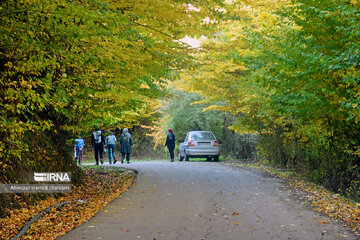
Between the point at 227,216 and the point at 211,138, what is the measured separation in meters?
15.3

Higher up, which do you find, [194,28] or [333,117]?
[194,28]

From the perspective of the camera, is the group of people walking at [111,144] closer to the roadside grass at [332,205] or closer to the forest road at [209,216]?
the forest road at [209,216]

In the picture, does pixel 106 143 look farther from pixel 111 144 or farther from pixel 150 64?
pixel 150 64

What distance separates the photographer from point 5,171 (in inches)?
312

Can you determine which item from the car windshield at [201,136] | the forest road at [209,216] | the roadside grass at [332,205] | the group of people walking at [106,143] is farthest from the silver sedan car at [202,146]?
the roadside grass at [332,205]

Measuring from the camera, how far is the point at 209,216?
7.65 meters

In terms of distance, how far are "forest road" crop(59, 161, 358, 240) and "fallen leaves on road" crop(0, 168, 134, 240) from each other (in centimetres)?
28

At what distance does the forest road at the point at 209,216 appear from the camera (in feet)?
20.7

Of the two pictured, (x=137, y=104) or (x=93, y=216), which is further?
(x=137, y=104)

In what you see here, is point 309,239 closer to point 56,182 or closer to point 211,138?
point 56,182

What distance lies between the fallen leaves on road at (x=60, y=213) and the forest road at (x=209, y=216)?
0.92 feet

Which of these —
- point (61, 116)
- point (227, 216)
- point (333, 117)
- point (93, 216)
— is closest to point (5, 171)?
point (93, 216)

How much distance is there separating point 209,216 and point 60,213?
10.0 ft

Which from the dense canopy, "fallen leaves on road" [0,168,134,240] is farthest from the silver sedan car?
"fallen leaves on road" [0,168,134,240]
